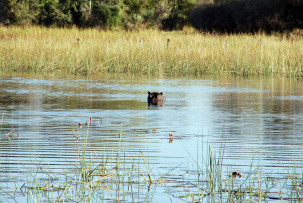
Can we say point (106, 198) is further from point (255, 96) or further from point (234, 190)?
point (255, 96)

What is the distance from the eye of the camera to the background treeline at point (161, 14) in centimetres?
4375

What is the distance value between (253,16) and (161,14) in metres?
17.2

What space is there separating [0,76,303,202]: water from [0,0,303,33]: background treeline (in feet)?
82.5

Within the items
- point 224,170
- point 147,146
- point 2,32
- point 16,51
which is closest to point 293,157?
point 224,170

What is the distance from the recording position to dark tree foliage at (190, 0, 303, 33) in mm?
43219

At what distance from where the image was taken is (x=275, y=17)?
43.3 metres

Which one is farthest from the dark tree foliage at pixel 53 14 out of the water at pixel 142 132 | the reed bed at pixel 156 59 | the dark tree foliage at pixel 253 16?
the water at pixel 142 132

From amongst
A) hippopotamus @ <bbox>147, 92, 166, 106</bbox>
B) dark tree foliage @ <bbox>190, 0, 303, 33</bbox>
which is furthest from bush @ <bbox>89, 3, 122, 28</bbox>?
hippopotamus @ <bbox>147, 92, 166, 106</bbox>

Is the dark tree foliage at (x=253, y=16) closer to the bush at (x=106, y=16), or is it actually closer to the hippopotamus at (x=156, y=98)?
the bush at (x=106, y=16)

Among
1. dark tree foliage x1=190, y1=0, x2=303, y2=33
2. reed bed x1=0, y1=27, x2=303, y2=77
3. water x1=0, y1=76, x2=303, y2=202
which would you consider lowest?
water x1=0, y1=76, x2=303, y2=202

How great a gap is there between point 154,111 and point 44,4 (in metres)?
46.0

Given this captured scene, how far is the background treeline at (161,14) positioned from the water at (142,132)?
2515 centimetres

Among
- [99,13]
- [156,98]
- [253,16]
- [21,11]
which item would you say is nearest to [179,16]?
[99,13]

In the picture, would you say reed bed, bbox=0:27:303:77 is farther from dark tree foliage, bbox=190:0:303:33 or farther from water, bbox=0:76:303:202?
dark tree foliage, bbox=190:0:303:33
